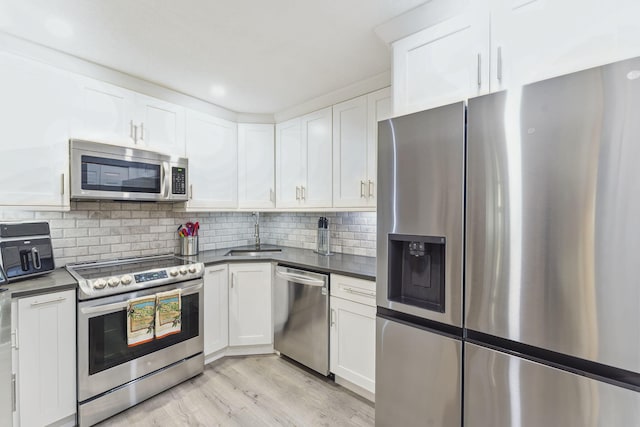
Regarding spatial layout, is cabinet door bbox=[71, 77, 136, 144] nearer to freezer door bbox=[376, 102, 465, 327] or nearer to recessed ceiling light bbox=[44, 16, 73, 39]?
recessed ceiling light bbox=[44, 16, 73, 39]

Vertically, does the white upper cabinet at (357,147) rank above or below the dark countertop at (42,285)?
above

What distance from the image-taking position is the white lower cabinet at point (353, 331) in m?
1.98

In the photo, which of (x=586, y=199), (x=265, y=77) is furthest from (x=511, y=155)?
(x=265, y=77)

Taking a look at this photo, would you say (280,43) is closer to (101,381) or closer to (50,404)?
(101,381)

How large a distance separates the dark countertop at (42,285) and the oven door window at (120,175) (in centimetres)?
62

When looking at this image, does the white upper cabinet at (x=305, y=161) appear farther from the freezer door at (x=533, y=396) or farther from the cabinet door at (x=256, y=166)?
the freezer door at (x=533, y=396)

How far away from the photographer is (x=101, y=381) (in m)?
1.82

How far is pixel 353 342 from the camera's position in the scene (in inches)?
81.9

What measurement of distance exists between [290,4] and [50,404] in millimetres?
2653

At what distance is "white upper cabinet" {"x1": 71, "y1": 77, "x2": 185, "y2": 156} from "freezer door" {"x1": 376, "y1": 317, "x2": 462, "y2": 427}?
2272mm

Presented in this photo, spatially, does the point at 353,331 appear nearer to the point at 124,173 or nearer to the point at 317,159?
the point at 317,159

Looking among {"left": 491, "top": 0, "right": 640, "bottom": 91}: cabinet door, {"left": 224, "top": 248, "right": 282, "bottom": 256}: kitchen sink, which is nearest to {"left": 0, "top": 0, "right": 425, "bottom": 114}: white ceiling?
{"left": 491, "top": 0, "right": 640, "bottom": 91}: cabinet door

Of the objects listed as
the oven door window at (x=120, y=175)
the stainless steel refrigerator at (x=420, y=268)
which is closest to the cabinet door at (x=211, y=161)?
the oven door window at (x=120, y=175)

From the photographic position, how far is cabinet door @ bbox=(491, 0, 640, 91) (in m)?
1.03
